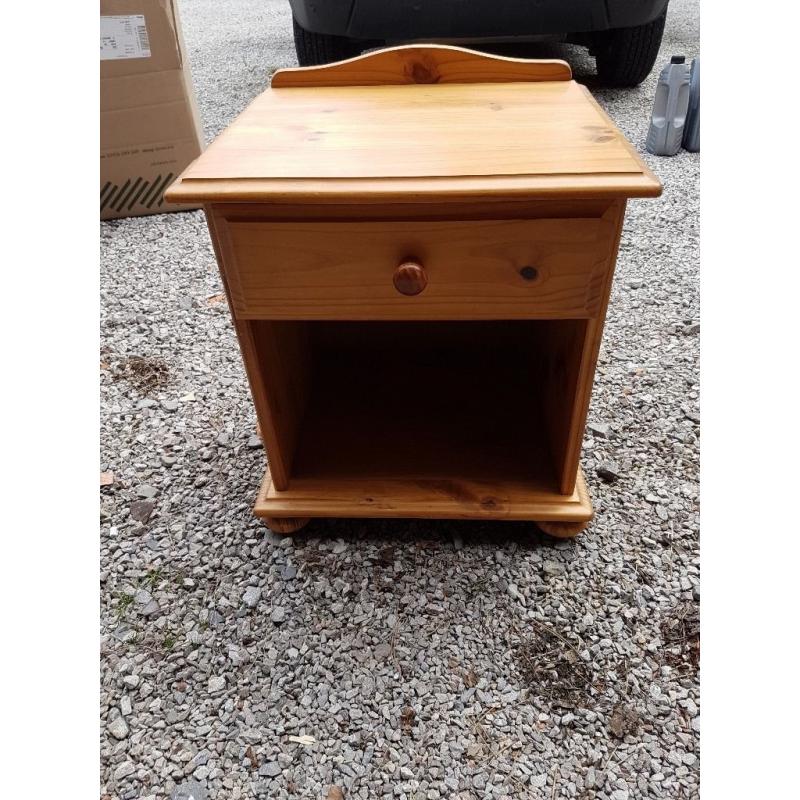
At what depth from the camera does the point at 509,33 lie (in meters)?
2.28

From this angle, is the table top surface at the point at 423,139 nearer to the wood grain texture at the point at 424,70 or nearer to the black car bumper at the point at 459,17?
the wood grain texture at the point at 424,70

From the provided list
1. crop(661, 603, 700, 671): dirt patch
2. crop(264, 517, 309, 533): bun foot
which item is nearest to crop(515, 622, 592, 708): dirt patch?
crop(661, 603, 700, 671): dirt patch

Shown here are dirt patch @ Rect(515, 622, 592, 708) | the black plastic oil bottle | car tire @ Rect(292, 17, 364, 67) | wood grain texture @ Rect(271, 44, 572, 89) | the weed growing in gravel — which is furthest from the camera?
car tire @ Rect(292, 17, 364, 67)

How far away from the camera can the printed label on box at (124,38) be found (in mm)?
1680

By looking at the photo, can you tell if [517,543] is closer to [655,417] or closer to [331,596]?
[331,596]

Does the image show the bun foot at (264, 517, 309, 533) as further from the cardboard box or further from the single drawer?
the cardboard box

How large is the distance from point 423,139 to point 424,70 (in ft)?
1.23

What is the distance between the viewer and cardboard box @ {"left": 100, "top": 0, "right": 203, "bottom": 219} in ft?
5.56

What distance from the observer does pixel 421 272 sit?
2.33 feet

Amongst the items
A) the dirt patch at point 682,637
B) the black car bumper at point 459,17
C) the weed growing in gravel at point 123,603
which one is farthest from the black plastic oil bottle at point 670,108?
the weed growing in gravel at point 123,603

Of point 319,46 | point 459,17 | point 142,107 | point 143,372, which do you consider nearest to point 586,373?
point 143,372

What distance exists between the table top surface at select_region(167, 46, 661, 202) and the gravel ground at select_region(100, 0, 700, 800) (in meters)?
0.57

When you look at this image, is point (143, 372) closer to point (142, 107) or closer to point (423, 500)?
point (423, 500)

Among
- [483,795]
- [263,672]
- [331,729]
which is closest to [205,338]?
[263,672]
